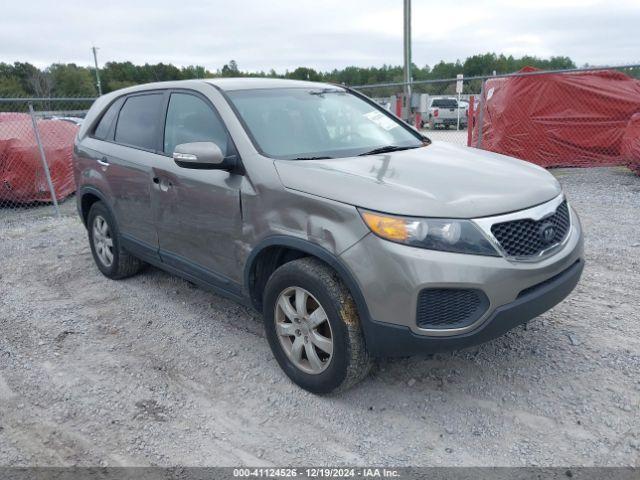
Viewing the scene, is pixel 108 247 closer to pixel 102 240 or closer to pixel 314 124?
pixel 102 240

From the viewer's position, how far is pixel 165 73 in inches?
2808

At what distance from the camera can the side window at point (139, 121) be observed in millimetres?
4156

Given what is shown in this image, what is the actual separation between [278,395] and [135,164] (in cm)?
221

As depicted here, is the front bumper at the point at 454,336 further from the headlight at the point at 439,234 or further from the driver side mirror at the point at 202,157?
the driver side mirror at the point at 202,157

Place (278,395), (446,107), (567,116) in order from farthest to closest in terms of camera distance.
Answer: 1. (446,107)
2. (567,116)
3. (278,395)

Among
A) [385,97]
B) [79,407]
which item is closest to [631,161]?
[385,97]

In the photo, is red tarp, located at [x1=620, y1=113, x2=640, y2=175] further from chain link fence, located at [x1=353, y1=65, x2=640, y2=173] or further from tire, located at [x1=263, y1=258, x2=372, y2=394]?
tire, located at [x1=263, y1=258, x2=372, y2=394]

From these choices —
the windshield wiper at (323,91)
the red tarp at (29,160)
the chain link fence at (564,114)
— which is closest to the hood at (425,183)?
the windshield wiper at (323,91)

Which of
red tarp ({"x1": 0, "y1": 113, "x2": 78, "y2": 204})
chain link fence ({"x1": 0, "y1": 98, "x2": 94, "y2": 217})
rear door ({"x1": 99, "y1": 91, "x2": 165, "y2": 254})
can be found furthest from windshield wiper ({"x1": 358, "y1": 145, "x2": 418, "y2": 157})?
red tarp ({"x1": 0, "y1": 113, "x2": 78, "y2": 204})

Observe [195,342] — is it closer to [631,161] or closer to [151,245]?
[151,245]

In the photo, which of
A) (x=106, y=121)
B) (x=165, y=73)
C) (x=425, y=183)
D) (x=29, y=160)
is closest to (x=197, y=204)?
(x=425, y=183)

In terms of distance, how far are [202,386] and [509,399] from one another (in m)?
1.81

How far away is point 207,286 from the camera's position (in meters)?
3.73

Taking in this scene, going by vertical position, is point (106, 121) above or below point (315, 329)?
above
